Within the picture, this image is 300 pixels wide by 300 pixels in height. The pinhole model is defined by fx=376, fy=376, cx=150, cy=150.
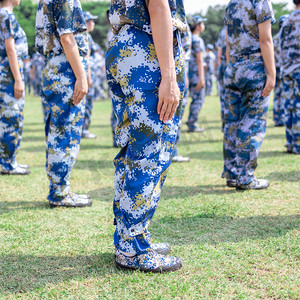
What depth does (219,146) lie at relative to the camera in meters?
6.71

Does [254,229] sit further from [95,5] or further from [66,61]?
[95,5]

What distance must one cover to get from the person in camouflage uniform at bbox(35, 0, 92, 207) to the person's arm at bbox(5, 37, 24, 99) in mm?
A: 1060

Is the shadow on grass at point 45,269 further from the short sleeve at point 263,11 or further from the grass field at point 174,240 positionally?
the short sleeve at point 263,11

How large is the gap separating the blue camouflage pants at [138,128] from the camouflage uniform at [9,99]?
8.67 ft

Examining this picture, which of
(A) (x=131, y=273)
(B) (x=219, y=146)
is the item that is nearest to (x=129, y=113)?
(A) (x=131, y=273)

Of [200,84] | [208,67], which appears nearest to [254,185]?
[200,84]

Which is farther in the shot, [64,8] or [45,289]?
[64,8]

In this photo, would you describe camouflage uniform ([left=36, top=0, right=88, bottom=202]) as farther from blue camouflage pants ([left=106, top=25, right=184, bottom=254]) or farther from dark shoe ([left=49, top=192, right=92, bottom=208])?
blue camouflage pants ([left=106, top=25, right=184, bottom=254])

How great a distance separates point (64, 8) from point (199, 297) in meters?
2.49

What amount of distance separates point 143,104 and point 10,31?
2923mm

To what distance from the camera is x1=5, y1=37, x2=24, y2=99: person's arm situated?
169 inches

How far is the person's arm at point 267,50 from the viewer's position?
3539 millimetres

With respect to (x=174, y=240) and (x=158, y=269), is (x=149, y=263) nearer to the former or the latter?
(x=158, y=269)

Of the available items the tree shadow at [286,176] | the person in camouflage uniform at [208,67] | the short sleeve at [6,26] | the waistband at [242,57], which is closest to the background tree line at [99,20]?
the person in camouflage uniform at [208,67]
